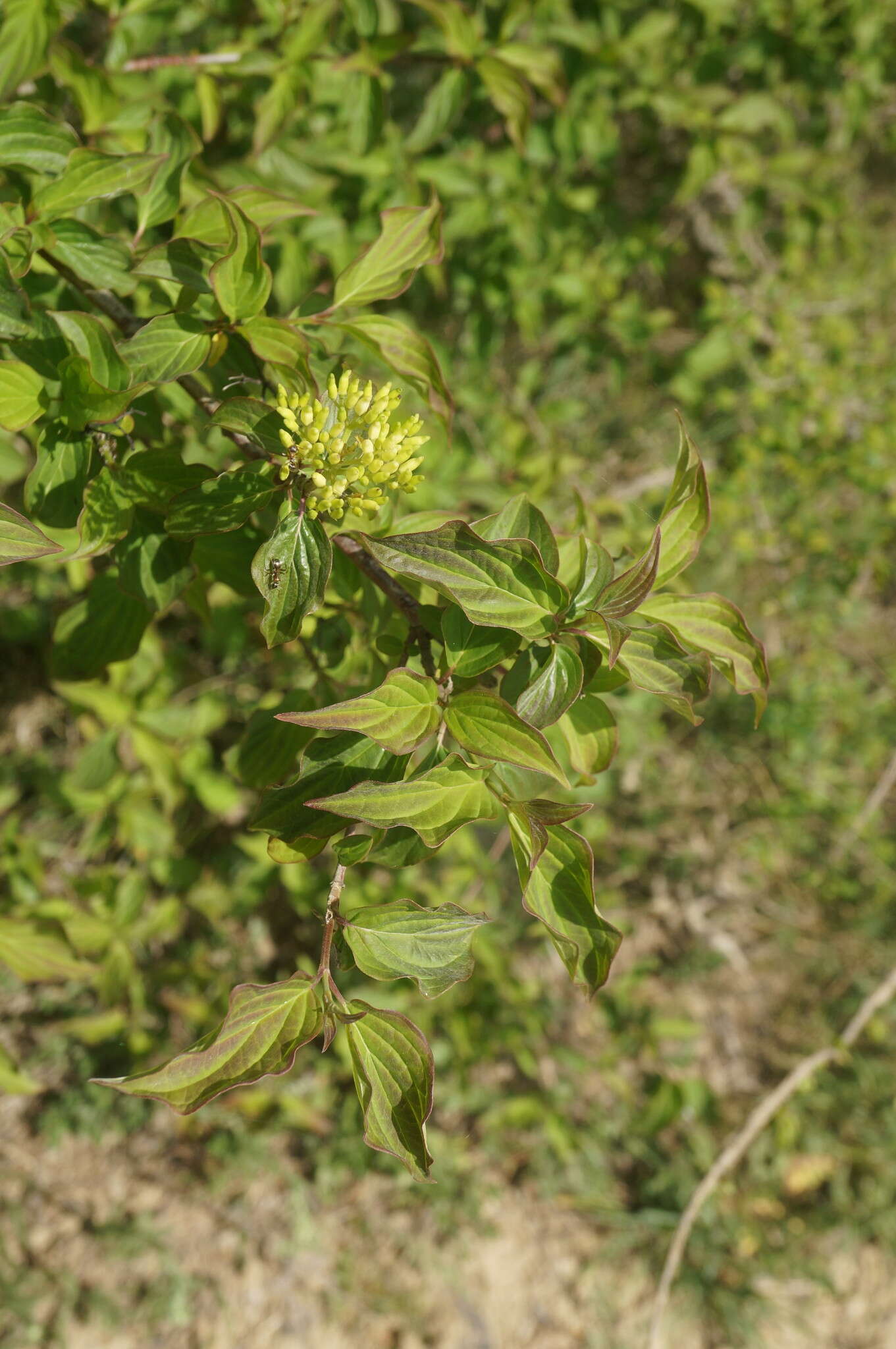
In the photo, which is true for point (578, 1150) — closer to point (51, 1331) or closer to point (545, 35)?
point (51, 1331)

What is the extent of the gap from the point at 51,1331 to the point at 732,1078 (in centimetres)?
253

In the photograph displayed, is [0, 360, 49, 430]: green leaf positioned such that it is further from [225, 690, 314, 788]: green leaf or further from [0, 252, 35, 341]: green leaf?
[225, 690, 314, 788]: green leaf

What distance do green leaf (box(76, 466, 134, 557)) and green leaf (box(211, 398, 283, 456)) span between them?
0.17 meters

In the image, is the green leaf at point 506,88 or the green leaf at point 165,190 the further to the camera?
the green leaf at point 506,88

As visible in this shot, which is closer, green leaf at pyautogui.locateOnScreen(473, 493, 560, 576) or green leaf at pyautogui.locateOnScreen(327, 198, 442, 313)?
green leaf at pyautogui.locateOnScreen(473, 493, 560, 576)

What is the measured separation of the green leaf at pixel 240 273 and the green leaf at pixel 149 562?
10.1 inches

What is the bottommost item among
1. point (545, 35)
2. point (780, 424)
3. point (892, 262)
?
point (780, 424)

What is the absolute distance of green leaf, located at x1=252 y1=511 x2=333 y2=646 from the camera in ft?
2.79

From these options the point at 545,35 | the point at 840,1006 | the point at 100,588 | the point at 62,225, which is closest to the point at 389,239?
the point at 62,225

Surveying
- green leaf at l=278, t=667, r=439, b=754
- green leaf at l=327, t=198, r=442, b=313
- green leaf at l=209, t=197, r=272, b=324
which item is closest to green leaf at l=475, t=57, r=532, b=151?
green leaf at l=327, t=198, r=442, b=313

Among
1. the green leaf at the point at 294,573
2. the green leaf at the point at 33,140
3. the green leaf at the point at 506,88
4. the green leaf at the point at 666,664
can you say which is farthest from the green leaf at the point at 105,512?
the green leaf at the point at 506,88

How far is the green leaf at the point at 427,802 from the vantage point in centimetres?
78

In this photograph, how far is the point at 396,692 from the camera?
86 centimetres

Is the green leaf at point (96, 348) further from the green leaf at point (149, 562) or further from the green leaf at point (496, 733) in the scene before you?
the green leaf at point (496, 733)
